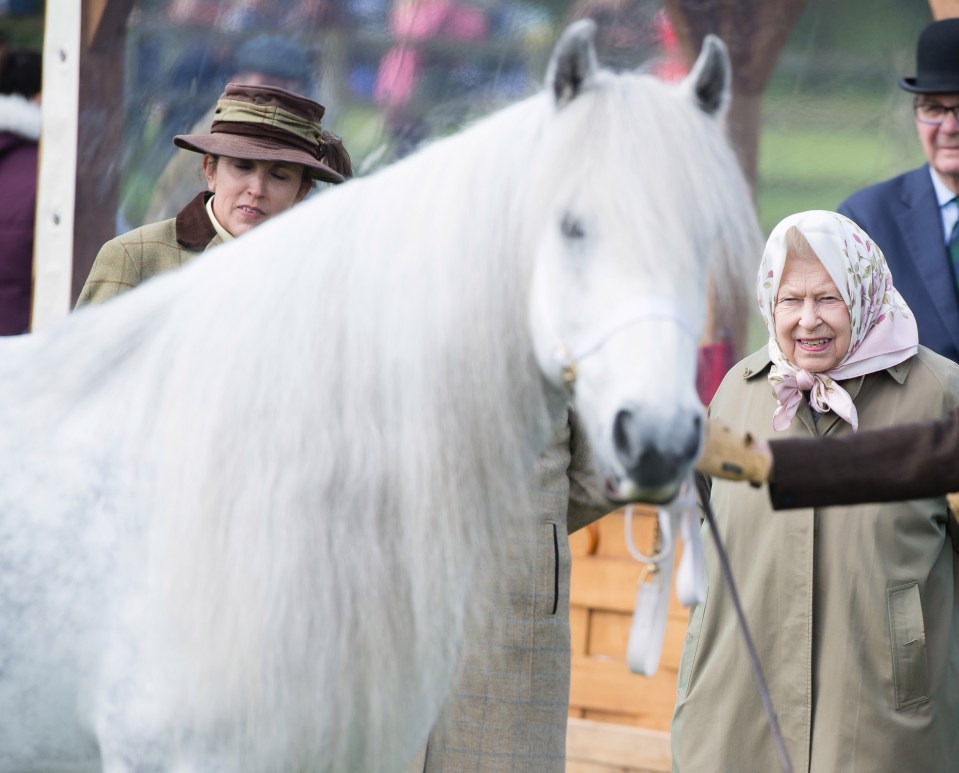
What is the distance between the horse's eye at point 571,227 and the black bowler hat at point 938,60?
2072 millimetres

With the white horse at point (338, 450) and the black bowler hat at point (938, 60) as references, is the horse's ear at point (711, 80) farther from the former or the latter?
the black bowler hat at point (938, 60)

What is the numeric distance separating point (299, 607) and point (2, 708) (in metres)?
0.52

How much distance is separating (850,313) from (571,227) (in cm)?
112

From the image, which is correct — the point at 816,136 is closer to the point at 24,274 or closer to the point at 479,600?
the point at 479,600

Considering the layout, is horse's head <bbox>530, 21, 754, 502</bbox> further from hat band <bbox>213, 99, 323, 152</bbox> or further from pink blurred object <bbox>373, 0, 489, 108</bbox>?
pink blurred object <bbox>373, 0, 489, 108</bbox>

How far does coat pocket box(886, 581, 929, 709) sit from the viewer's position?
2408mm

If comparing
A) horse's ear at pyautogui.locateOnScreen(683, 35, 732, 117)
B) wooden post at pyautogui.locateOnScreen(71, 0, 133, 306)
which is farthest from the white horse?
wooden post at pyautogui.locateOnScreen(71, 0, 133, 306)

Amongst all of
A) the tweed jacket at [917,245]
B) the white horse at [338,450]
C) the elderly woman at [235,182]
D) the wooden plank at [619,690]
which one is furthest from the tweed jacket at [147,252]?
the wooden plank at [619,690]

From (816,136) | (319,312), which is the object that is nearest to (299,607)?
(319,312)

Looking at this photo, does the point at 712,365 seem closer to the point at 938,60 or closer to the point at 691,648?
the point at 938,60

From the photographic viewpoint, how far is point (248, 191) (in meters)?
2.82

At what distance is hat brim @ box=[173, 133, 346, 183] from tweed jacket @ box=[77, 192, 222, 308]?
0.67 ft

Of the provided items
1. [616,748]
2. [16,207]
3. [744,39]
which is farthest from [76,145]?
[616,748]

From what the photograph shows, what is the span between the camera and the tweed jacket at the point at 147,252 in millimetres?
2768
